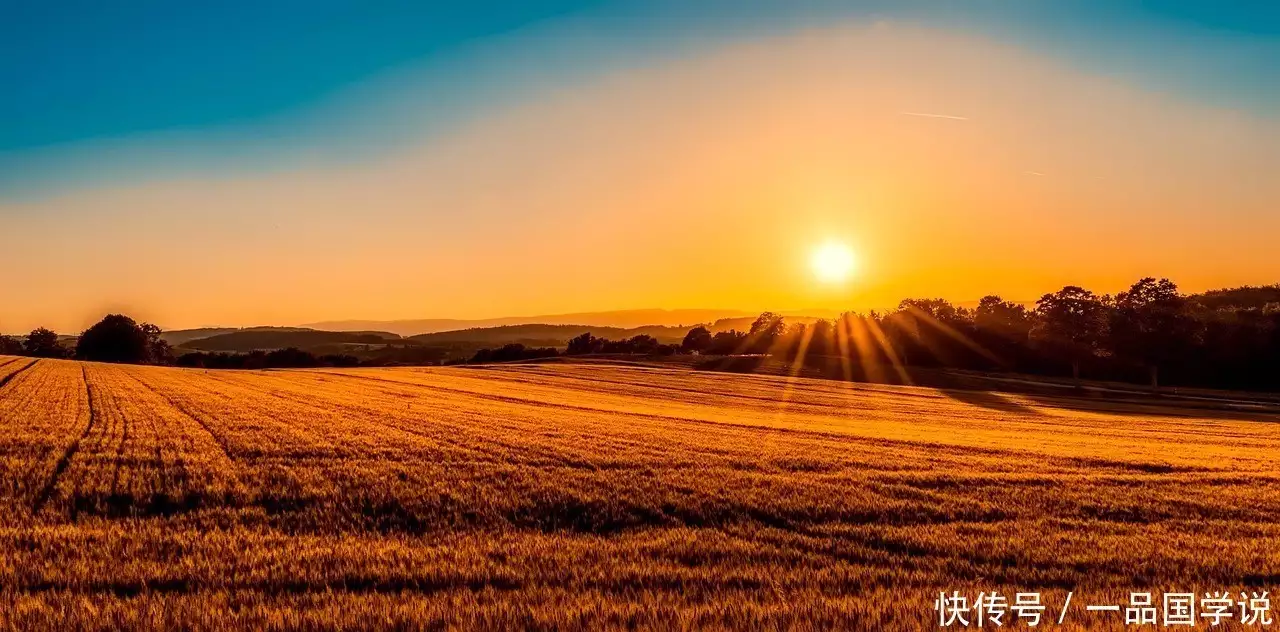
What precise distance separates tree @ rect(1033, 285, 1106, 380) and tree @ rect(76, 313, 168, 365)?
130537 millimetres

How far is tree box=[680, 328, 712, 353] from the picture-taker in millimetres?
122900

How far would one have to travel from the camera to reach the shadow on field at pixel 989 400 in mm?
50362

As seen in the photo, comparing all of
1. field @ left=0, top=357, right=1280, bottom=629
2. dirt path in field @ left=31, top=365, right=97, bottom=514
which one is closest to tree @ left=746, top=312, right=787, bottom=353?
field @ left=0, top=357, right=1280, bottom=629

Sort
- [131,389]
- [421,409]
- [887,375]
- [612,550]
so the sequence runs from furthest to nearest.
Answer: [887,375] < [131,389] < [421,409] < [612,550]

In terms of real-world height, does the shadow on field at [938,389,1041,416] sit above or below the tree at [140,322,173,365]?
below

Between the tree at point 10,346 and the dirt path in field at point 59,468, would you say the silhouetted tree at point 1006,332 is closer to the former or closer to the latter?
the dirt path in field at point 59,468

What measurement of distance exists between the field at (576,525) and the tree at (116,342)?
110586 mm

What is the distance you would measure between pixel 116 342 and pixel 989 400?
12537 cm

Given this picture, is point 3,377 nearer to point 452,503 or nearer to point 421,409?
point 421,409

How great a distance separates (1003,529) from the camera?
11188mm

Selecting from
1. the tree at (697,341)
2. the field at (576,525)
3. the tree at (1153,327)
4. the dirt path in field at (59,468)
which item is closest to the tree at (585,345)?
the tree at (697,341)

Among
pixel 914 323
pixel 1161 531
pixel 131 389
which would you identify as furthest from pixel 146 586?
pixel 914 323

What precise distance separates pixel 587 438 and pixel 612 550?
41.2ft

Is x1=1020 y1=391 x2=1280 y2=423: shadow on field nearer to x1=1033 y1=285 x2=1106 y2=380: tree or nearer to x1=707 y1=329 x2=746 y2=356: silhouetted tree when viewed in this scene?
x1=1033 y1=285 x2=1106 y2=380: tree
